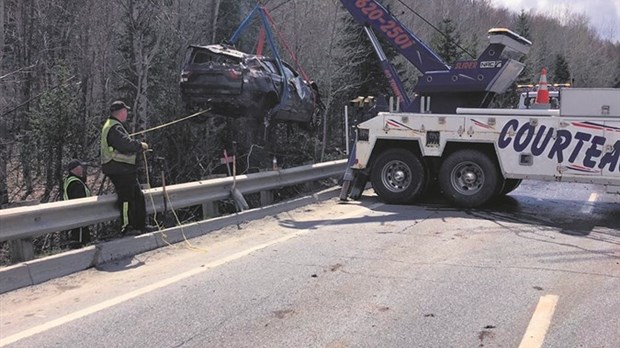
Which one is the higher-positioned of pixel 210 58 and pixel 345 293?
pixel 210 58

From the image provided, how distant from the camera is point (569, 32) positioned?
266 feet

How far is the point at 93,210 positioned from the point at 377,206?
5233 mm

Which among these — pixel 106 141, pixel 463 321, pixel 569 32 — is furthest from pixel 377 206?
pixel 569 32

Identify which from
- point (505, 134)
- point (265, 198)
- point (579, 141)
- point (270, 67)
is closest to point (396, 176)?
point (505, 134)

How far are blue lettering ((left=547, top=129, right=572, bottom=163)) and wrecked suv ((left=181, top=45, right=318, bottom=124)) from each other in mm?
4965

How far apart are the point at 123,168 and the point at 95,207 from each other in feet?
2.04

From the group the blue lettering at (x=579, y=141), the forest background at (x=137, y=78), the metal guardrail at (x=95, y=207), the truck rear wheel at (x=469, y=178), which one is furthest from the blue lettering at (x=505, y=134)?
the forest background at (x=137, y=78)

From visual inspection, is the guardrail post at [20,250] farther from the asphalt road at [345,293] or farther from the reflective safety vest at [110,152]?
the reflective safety vest at [110,152]

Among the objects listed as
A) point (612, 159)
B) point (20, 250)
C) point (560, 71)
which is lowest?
point (20, 250)

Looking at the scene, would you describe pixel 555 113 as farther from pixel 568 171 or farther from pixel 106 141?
pixel 106 141

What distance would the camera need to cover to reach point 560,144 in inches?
A: 364

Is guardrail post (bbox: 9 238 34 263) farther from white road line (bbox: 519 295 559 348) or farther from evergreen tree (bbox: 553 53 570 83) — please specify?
evergreen tree (bbox: 553 53 570 83)

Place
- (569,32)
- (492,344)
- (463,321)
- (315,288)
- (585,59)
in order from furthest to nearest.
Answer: (569,32) < (585,59) < (315,288) < (463,321) < (492,344)

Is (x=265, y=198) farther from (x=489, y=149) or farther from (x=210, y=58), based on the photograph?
(x=489, y=149)
